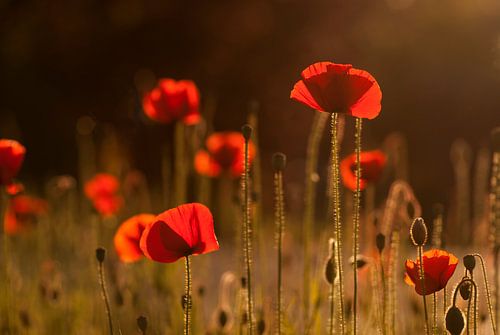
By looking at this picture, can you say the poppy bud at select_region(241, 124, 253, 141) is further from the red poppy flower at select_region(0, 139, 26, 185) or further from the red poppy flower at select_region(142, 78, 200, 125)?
the red poppy flower at select_region(142, 78, 200, 125)

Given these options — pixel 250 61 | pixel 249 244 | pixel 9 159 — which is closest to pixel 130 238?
pixel 9 159

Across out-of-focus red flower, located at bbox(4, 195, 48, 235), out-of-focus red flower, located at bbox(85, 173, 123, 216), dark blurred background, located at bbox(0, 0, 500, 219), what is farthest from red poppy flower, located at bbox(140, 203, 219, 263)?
dark blurred background, located at bbox(0, 0, 500, 219)

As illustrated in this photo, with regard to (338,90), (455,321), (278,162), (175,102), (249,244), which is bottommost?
(455,321)

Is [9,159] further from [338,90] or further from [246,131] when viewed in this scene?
[338,90]

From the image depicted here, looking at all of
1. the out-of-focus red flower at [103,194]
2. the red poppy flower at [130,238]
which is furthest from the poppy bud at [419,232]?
the out-of-focus red flower at [103,194]

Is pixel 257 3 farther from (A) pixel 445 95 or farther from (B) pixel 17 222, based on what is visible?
(B) pixel 17 222

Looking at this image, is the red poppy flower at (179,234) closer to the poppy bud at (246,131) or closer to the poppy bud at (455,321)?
the poppy bud at (246,131)
